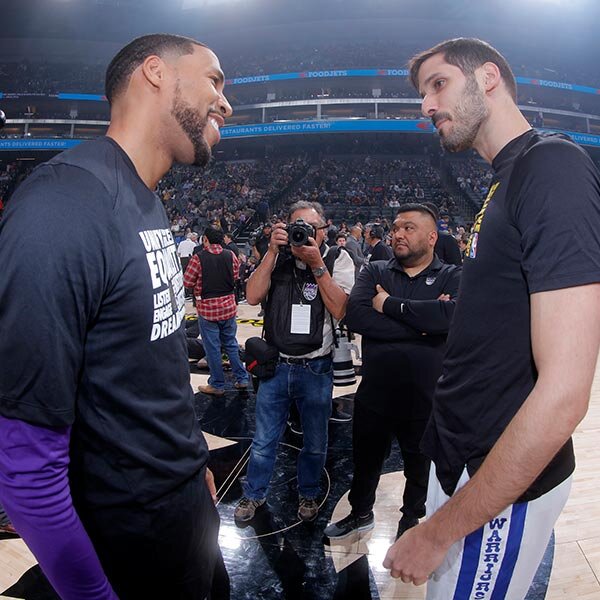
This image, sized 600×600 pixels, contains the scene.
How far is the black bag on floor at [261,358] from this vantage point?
2.64 metres

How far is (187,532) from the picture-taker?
45.8 inches

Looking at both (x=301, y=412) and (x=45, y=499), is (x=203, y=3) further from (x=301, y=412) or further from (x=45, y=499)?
(x=45, y=499)

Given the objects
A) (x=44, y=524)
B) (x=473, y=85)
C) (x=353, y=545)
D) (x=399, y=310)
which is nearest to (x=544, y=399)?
(x=473, y=85)

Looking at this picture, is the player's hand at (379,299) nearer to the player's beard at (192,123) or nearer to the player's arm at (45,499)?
the player's beard at (192,123)

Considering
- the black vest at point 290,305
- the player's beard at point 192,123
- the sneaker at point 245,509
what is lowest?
the sneaker at point 245,509

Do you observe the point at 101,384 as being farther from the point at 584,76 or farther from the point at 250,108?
the point at 584,76

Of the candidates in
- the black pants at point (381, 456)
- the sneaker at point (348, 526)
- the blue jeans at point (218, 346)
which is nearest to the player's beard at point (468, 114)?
the black pants at point (381, 456)

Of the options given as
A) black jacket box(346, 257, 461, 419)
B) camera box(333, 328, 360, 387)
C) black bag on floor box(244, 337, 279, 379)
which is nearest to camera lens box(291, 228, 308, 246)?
black jacket box(346, 257, 461, 419)

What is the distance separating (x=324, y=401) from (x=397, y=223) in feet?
4.10

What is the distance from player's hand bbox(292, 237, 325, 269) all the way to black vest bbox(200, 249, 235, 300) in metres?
2.41

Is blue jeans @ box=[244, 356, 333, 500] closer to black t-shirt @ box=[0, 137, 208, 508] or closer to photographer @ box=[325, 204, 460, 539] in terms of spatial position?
photographer @ box=[325, 204, 460, 539]

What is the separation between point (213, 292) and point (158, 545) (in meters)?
3.83

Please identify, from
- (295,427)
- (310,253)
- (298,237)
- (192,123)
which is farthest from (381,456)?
(192,123)

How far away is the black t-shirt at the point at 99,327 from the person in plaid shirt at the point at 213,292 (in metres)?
3.59
